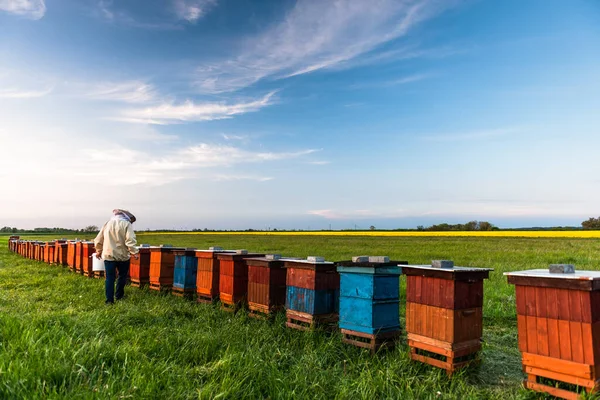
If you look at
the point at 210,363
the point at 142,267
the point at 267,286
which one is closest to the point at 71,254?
the point at 142,267

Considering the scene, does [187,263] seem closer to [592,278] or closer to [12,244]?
[592,278]

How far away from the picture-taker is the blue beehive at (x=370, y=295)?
5828 millimetres

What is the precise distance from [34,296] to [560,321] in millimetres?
10423

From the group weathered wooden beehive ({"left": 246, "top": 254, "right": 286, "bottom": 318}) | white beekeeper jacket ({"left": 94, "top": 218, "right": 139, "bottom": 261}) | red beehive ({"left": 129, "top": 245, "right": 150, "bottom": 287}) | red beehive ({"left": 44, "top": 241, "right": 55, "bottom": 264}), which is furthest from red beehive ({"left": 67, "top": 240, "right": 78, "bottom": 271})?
weathered wooden beehive ({"left": 246, "top": 254, "right": 286, "bottom": 318})

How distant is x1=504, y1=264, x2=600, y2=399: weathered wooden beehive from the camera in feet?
13.9

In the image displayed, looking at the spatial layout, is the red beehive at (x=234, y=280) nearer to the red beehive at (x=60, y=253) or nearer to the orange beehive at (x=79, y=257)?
the orange beehive at (x=79, y=257)

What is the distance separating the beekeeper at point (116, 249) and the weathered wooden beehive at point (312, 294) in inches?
162

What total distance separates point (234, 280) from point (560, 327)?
553cm

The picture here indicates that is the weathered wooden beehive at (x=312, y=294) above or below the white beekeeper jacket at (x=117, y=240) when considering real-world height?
below

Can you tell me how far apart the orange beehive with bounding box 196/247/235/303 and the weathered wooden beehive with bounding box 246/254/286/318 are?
1.39m

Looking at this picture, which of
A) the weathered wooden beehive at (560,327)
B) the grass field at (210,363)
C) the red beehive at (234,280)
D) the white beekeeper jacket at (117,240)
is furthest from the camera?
the white beekeeper jacket at (117,240)

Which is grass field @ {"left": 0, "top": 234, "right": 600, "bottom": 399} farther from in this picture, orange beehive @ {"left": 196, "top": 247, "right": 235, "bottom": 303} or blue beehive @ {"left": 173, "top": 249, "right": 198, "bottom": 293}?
blue beehive @ {"left": 173, "top": 249, "right": 198, "bottom": 293}

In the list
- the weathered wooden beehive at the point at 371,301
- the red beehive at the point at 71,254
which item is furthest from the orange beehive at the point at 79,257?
the weathered wooden beehive at the point at 371,301

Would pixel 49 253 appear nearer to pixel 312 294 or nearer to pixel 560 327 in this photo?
pixel 312 294
